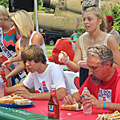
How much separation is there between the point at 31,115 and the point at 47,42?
20.2m

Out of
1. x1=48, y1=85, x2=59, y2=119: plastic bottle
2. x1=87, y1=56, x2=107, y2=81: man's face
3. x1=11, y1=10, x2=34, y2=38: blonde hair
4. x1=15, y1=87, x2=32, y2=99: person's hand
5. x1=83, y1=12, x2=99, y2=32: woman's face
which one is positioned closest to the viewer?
x1=48, y1=85, x2=59, y2=119: plastic bottle

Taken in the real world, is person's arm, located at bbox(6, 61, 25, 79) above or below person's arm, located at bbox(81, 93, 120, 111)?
below

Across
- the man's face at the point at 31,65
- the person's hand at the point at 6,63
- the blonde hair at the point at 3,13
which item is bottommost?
the person's hand at the point at 6,63

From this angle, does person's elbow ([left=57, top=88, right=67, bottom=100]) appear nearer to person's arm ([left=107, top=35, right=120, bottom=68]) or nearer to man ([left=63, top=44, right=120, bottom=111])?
man ([left=63, top=44, right=120, bottom=111])

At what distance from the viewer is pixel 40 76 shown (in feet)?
9.77

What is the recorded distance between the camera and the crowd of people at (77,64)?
85.7 inches

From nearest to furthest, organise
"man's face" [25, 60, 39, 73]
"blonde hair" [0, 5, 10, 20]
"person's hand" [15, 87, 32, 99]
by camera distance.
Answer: "person's hand" [15, 87, 32, 99]
"man's face" [25, 60, 39, 73]
"blonde hair" [0, 5, 10, 20]

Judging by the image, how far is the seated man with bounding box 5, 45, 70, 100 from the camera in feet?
8.91

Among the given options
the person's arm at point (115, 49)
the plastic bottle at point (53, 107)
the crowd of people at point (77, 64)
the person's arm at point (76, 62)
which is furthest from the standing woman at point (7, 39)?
the plastic bottle at point (53, 107)

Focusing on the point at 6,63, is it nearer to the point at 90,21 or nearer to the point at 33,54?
the point at 33,54

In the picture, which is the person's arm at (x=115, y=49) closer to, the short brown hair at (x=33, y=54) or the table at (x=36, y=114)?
the short brown hair at (x=33, y=54)

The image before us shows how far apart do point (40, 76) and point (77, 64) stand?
0.45 m

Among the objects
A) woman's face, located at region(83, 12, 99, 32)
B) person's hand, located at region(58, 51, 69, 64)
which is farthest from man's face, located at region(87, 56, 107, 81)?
woman's face, located at region(83, 12, 99, 32)

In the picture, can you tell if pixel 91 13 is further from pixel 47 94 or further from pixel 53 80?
pixel 47 94
